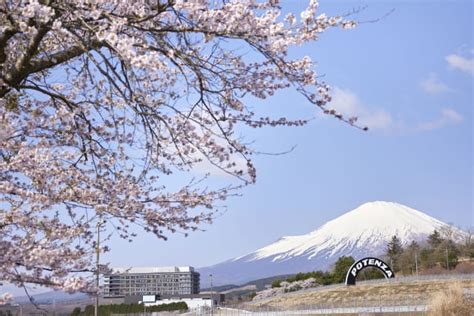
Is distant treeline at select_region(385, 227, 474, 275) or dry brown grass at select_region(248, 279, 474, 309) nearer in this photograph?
dry brown grass at select_region(248, 279, 474, 309)

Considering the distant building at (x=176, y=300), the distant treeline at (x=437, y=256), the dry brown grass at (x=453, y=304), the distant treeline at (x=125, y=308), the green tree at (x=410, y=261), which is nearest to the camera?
the dry brown grass at (x=453, y=304)

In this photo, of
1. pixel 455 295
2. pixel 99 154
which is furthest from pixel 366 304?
pixel 99 154

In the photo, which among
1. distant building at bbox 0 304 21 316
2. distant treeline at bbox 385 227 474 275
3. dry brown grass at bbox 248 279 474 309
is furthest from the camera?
distant treeline at bbox 385 227 474 275

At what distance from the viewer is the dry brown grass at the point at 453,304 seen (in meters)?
15.9

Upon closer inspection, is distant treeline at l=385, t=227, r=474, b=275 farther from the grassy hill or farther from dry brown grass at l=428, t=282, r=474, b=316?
dry brown grass at l=428, t=282, r=474, b=316

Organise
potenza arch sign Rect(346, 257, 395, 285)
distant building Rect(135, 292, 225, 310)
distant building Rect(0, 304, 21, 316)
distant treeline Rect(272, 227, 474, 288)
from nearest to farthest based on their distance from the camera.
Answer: distant building Rect(0, 304, 21, 316) < potenza arch sign Rect(346, 257, 395, 285) < distant treeline Rect(272, 227, 474, 288) < distant building Rect(135, 292, 225, 310)

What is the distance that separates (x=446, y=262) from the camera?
59.8m

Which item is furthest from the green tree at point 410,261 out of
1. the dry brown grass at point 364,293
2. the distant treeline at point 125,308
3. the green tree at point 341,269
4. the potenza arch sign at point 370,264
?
the distant treeline at point 125,308

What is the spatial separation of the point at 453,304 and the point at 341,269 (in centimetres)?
4481

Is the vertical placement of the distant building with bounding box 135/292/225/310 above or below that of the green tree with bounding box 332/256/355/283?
below

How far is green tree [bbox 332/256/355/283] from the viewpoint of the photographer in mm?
58656

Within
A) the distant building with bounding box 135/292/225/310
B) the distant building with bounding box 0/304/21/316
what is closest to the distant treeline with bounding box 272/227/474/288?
the distant building with bounding box 135/292/225/310

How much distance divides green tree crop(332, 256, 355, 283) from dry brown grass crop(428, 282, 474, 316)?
139ft

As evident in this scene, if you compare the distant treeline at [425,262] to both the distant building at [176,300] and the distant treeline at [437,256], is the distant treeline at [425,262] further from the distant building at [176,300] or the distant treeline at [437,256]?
the distant building at [176,300]
